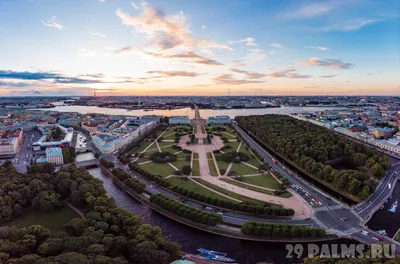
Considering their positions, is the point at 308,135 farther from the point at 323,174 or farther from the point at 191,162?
the point at 191,162

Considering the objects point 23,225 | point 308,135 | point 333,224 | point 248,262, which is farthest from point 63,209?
point 308,135

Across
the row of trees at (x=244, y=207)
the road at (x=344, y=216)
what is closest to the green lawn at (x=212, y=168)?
the row of trees at (x=244, y=207)

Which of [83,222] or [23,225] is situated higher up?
[83,222]

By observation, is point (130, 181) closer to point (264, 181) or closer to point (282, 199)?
point (264, 181)

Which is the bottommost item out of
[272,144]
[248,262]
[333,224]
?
[248,262]

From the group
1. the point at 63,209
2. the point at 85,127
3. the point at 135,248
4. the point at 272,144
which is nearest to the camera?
the point at 135,248

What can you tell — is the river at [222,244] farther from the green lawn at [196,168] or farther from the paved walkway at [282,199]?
the green lawn at [196,168]

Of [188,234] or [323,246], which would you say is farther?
[188,234]
